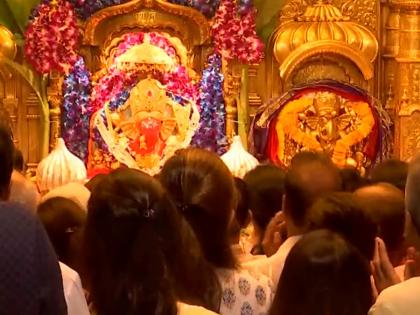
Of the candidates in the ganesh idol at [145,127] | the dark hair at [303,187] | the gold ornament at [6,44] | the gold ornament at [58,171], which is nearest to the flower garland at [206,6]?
the ganesh idol at [145,127]

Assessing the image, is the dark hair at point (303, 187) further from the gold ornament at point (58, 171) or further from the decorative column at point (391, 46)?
the decorative column at point (391, 46)

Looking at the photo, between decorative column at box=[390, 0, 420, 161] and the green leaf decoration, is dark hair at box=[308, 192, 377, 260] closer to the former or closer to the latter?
the green leaf decoration

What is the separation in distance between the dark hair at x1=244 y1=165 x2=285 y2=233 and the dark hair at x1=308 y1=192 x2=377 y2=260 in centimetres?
94

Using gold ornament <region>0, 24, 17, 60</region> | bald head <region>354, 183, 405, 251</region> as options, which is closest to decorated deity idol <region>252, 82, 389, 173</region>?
gold ornament <region>0, 24, 17, 60</region>

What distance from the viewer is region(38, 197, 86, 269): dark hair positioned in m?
3.11

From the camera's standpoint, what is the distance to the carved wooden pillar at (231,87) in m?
8.98

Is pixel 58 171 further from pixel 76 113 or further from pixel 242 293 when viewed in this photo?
pixel 242 293

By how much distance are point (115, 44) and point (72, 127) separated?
79 centimetres

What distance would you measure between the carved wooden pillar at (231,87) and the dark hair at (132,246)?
6.43 metres

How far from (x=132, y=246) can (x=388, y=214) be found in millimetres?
1272

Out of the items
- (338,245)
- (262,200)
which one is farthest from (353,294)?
(262,200)

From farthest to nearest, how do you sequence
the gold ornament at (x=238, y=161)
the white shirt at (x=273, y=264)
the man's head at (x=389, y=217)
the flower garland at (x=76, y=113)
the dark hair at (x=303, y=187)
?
the flower garland at (x=76, y=113)
the gold ornament at (x=238, y=161)
the dark hair at (x=303, y=187)
the man's head at (x=389, y=217)
the white shirt at (x=273, y=264)

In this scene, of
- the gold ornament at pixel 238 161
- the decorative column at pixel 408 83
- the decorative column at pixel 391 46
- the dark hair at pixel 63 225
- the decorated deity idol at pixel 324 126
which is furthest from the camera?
the decorative column at pixel 391 46

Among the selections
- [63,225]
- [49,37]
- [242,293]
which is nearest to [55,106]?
[49,37]
